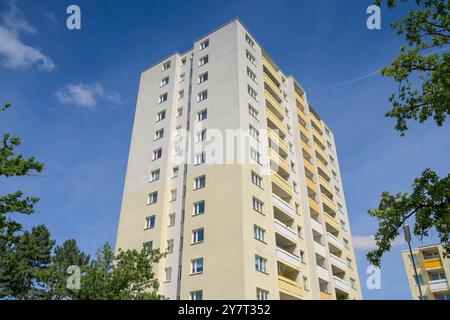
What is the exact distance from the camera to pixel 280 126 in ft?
148

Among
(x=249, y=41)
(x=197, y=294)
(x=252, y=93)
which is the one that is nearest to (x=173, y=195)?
(x=197, y=294)

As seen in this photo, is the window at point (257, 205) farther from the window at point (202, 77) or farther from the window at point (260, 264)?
the window at point (202, 77)

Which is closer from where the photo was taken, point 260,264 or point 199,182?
point 260,264

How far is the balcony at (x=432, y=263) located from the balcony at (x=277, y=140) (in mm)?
35831

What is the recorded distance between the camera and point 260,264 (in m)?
30.9

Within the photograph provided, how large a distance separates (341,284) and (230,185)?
2224 cm

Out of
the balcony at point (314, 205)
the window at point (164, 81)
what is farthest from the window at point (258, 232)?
the window at point (164, 81)

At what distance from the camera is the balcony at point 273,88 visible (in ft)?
153

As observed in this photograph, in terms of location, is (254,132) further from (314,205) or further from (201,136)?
(314,205)

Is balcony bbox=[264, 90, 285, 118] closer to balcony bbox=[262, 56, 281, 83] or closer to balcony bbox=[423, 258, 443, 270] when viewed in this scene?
balcony bbox=[262, 56, 281, 83]

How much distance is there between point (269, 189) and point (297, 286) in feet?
31.6

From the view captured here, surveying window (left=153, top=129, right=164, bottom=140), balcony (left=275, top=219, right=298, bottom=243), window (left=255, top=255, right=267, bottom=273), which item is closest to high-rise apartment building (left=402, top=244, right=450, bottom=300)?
balcony (left=275, top=219, right=298, bottom=243)

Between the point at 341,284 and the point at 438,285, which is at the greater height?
the point at 438,285
